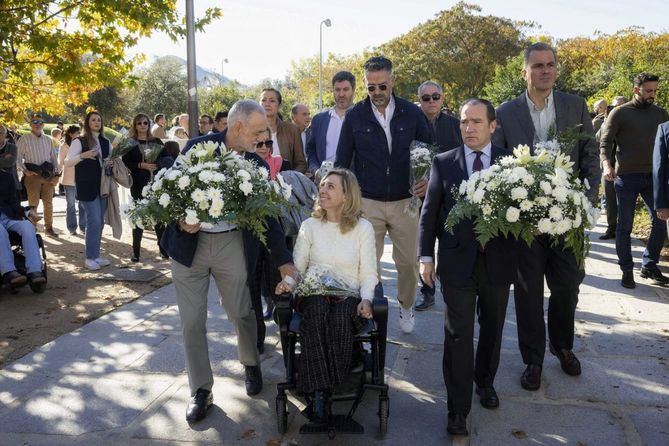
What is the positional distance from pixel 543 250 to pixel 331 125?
121 inches

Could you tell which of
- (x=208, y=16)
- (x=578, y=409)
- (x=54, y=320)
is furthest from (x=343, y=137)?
(x=208, y=16)

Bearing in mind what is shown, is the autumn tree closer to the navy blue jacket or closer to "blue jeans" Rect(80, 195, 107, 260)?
"blue jeans" Rect(80, 195, 107, 260)

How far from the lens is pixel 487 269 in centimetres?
405

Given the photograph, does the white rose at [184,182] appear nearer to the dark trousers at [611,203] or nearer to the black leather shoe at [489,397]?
the black leather shoe at [489,397]

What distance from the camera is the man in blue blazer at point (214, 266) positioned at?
4.24 metres

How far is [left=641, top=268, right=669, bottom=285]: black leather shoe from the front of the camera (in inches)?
298

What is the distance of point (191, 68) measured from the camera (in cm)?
1086

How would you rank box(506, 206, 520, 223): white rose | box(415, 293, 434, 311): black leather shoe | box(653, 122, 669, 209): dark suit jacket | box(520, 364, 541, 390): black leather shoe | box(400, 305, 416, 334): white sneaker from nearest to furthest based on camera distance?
box(506, 206, 520, 223): white rose
box(520, 364, 541, 390): black leather shoe
box(400, 305, 416, 334): white sneaker
box(653, 122, 669, 209): dark suit jacket
box(415, 293, 434, 311): black leather shoe

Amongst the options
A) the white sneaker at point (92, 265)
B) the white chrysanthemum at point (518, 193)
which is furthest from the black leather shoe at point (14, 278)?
the white chrysanthemum at point (518, 193)

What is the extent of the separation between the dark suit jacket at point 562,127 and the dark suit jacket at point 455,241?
0.70 metres

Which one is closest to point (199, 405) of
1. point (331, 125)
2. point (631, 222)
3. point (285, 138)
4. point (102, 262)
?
point (285, 138)

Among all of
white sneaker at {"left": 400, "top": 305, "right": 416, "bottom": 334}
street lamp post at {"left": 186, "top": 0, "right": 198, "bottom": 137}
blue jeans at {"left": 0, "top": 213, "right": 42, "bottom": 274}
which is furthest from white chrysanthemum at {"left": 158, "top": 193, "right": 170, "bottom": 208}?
street lamp post at {"left": 186, "top": 0, "right": 198, "bottom": 137}

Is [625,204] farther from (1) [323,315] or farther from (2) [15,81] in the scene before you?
(2) [15,81]

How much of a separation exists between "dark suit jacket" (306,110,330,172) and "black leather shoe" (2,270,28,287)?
11.9 ft
